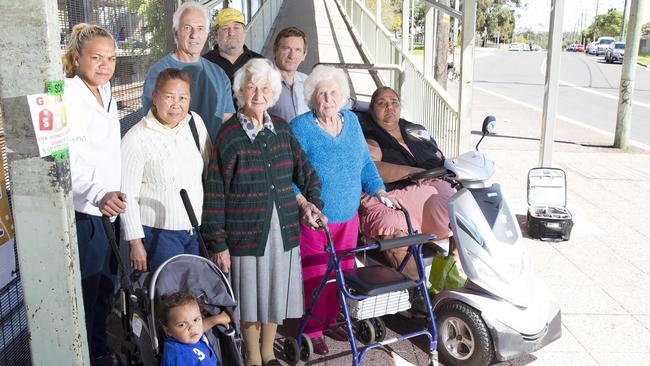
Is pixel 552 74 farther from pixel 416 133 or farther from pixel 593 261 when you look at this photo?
pixel 416 133

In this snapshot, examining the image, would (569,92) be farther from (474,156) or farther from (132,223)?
(132,223)

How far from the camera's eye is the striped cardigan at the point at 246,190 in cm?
327

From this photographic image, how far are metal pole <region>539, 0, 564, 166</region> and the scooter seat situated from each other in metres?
3.62

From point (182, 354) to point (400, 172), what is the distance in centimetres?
224

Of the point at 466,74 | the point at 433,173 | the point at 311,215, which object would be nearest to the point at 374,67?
the point at 466,74

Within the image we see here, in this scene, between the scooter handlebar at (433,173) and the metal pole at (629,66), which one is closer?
the scooter handlebar at (433,173)

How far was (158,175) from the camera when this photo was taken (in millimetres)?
3148

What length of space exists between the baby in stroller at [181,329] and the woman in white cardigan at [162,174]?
1.70ft

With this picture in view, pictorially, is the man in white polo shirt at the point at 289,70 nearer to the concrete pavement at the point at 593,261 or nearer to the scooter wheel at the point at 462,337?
the concrete pavement at the point at 593,261

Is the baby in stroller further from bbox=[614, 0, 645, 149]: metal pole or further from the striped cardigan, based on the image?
bbox=[614, 0, 645, 149]: metal pole

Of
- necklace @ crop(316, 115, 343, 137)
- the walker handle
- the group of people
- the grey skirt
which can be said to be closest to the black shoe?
the group of people

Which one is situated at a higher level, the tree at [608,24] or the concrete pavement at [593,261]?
the tree at [608,24]

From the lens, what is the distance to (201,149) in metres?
3.34

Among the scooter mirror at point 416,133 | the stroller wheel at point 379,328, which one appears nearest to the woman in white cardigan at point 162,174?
the stroller wheel at point 379,328
